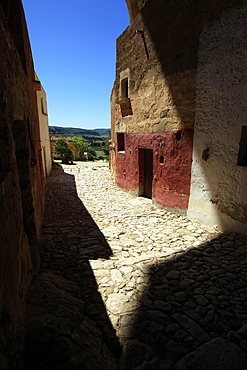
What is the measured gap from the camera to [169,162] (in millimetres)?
6012

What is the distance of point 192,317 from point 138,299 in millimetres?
666

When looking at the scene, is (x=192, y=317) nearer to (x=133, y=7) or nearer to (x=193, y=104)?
(x=193, y=104)

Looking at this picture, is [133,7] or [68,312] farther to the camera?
[133,7]

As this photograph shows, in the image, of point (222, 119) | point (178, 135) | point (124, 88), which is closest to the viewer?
point (222, 119)

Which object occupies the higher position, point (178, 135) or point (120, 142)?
point (178, 135)

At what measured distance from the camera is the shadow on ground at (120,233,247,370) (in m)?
1.92

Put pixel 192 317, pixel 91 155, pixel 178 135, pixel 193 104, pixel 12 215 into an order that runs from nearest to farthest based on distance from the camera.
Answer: pixel 12 215 < pixel 192 317 < pixel 193 104 < pixel 178 135 < pixel 91 155

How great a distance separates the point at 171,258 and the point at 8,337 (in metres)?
2.84

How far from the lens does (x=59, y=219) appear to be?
18.7ft

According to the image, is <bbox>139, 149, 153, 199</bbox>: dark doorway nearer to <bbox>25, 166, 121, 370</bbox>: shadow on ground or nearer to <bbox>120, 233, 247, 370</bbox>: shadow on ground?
<bbox>25, 166, 121, 370</bbox>: shadow on ground

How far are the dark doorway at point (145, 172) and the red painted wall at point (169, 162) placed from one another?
0.13 meters

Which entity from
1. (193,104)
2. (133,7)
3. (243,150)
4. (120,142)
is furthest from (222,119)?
(133,7)

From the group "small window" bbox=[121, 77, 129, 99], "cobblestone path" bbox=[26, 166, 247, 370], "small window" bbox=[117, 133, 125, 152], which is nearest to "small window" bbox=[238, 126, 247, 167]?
"cobblestone path" bbox=[26, 166, 247, 370]

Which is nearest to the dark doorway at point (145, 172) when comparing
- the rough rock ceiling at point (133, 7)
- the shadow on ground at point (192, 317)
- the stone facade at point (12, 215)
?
the shadow on ground at point (192, 317)
